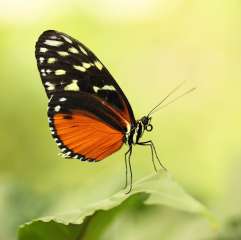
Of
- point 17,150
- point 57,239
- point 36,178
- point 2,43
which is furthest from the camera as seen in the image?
point 2,43

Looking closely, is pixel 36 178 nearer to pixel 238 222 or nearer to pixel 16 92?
pixel 16 92

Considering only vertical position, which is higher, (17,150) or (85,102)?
(85,102)

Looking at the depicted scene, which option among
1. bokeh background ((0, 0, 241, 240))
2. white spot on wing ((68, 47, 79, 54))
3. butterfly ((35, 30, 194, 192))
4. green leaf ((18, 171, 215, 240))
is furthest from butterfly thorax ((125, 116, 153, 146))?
bokeh background ((0, 0, 241, 240))

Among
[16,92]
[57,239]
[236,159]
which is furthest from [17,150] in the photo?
[57,239]

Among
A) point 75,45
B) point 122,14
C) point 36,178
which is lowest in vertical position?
point 36,178

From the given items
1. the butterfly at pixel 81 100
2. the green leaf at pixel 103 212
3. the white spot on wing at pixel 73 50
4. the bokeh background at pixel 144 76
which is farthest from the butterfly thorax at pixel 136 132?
the bokeh background at pixel 144 76

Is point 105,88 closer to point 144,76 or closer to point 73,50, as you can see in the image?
point 73,50

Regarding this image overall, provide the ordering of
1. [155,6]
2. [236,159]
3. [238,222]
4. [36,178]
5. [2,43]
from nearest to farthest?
[238,222]
[236,159]
[36,178]
[2,43]
[155,6]

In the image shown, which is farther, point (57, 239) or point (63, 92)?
point (63, 92)
